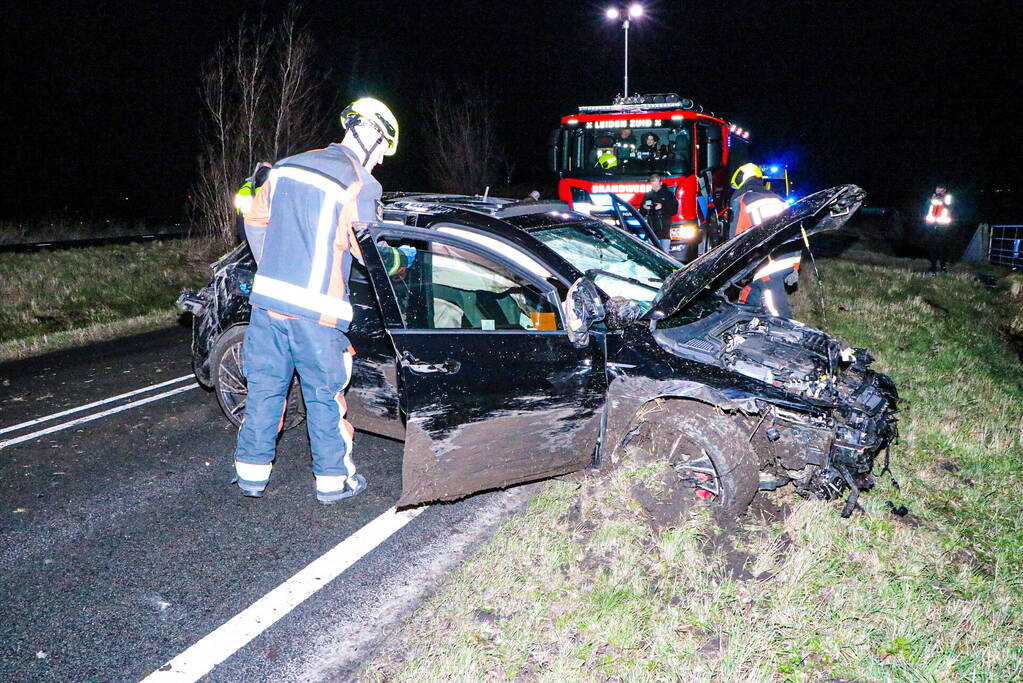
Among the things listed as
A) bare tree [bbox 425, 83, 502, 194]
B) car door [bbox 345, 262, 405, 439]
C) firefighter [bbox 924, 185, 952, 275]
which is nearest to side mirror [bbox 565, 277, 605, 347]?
car door [bbox 345, 262, 405, 439]

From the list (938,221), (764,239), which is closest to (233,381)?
(764,239)

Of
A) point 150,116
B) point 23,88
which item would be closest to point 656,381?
point 23,88

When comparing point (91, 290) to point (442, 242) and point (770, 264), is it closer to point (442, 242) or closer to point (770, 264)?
point (442, 242)

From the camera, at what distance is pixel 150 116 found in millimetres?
32500

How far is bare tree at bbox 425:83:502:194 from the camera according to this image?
2872 cm

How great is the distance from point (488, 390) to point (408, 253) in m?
0.91

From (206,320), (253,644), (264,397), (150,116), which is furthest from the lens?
(150,116)

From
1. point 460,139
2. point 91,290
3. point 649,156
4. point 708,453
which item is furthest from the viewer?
point 460,139

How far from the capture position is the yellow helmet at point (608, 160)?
1268cm

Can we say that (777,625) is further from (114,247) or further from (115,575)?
(114,247)

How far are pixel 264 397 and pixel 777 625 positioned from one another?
271 centimetres

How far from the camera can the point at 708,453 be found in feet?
11.5

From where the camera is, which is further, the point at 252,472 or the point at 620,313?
the point at 252,472

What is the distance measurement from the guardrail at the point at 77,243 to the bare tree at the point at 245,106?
255 cm
